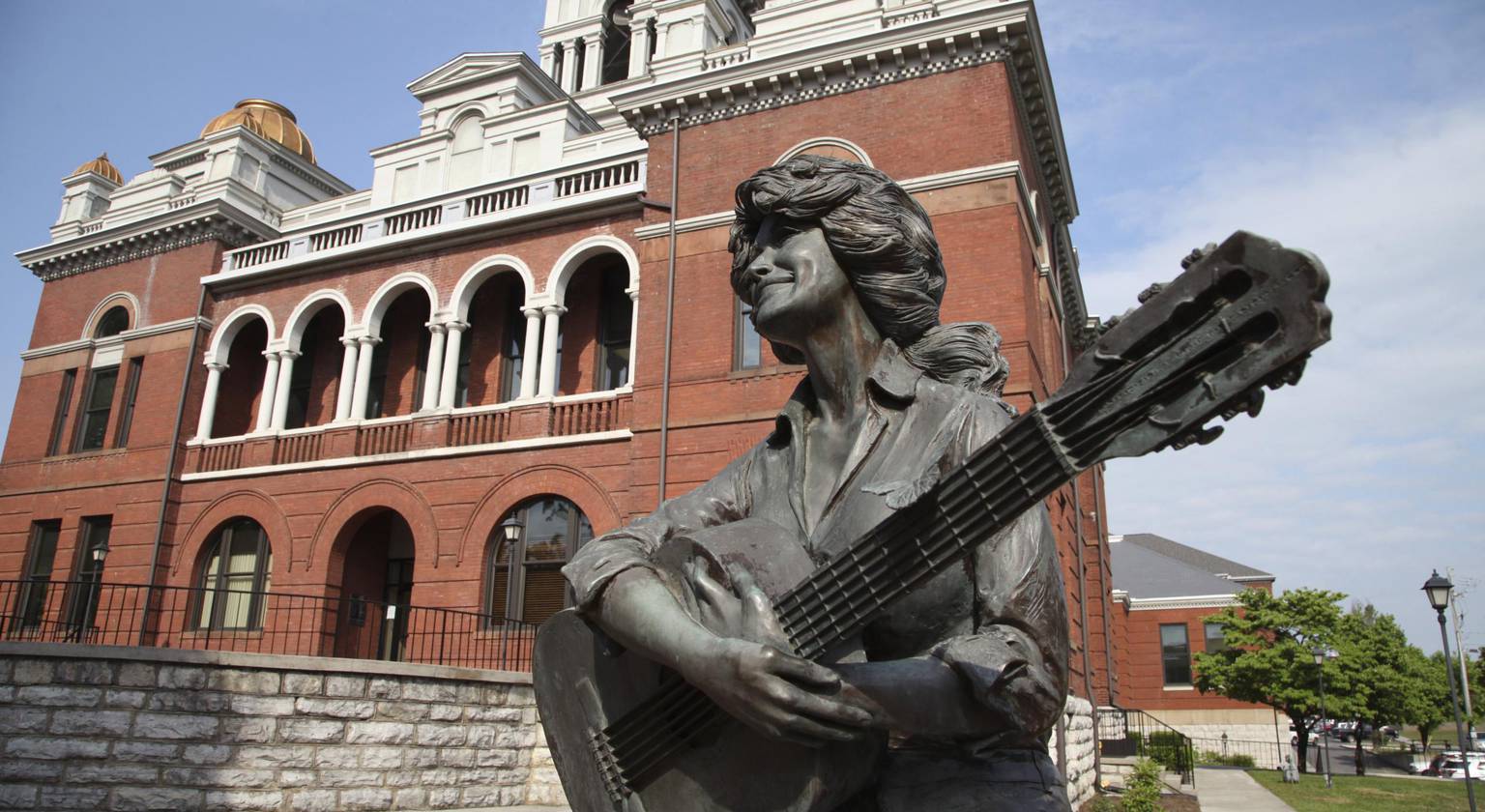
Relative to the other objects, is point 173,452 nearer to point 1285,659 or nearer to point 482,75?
point 482,75

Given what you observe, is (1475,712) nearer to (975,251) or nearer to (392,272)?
(975,251)

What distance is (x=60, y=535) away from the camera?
24078mm

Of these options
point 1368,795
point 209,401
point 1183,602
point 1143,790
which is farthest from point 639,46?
point 1183,602

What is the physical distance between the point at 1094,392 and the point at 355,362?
23497 mm

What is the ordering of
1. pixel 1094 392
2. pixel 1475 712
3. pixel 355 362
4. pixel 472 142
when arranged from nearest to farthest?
pixel 1094 392 < pixel 355 362 < pixel 472 142 < pixel 1475 712

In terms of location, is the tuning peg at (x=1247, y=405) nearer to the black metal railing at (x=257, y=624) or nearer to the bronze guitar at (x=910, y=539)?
the bronze guitar at (x=910, y=539)

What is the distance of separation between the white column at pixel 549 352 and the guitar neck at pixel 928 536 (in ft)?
62.7

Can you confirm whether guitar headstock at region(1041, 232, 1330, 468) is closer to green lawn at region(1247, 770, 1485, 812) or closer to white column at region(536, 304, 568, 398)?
white column at region(536, 304, 568, 398)

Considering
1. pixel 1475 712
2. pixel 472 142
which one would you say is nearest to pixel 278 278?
pixel 472 142

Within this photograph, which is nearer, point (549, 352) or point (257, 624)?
point (549, 352)

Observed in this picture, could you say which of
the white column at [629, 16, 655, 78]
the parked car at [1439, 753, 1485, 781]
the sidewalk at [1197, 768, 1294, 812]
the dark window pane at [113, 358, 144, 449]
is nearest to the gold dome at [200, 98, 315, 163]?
the dark window pane at [113, 358, 144, 449]

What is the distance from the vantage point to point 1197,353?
1493 mm

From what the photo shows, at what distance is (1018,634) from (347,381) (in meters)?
23.3

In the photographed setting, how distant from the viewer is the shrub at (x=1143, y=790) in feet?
45.3
